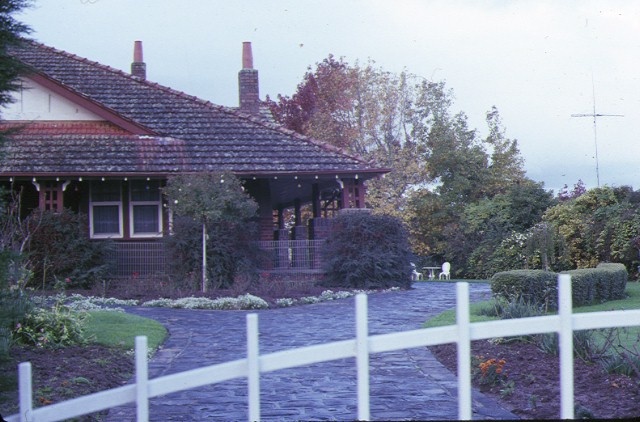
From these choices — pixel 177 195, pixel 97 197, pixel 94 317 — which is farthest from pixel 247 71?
pixel 94 317

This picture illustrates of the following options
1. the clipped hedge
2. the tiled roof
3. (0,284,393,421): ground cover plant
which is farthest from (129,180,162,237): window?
the clipped hedge

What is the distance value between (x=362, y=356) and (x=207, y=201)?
646 inches

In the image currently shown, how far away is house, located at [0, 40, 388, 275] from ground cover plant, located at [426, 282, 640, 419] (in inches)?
526

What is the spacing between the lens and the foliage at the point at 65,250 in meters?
20.8

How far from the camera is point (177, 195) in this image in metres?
20.2

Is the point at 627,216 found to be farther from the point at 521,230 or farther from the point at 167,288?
the point at 167,288

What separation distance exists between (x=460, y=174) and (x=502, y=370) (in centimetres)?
2771

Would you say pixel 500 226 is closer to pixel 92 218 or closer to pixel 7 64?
pixel 92 218

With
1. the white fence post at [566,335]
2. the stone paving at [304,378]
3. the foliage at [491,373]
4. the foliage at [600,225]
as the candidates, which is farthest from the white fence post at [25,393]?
the foliage at [600,225]

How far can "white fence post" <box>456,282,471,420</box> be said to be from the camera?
11.8ft

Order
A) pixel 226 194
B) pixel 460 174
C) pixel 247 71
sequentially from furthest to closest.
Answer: pixel 460 174 < pixel 247 71 < pixel 226 194

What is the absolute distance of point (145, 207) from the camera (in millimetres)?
24172

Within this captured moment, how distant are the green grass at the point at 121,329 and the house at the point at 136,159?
8586 mm

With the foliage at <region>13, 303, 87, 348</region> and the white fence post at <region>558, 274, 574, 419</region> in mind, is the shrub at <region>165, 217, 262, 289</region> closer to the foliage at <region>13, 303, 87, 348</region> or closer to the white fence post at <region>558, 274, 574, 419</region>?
the foliage at <region>13, 303, 87, 348</region>
